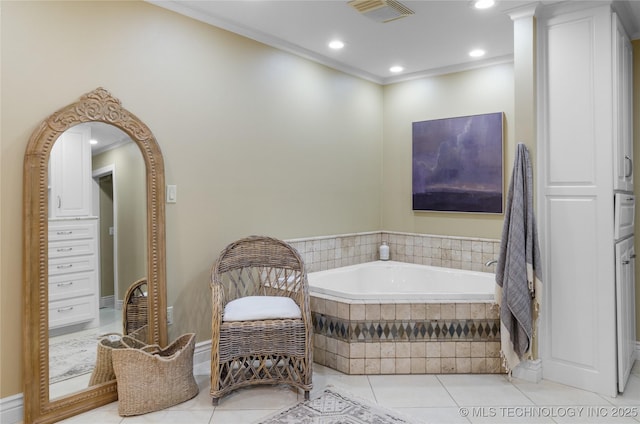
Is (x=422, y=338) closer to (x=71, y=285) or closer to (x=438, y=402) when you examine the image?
(x=438, y=402)

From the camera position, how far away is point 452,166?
4.23 metres

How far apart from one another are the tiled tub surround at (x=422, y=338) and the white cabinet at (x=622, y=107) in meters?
1.19

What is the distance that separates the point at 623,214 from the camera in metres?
2.80

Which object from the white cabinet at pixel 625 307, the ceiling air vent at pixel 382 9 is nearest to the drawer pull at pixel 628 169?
the white cabinet at pixel 625 307

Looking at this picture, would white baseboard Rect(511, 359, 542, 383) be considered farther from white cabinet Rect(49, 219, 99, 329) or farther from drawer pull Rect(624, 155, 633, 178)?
white cabinet Rect(49, 219, 99, 329)

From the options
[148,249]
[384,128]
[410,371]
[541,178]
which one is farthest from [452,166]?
[148,249]

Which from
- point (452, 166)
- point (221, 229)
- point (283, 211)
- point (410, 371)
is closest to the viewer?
→ point (410, 371)

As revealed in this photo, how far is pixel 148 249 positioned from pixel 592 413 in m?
2.71

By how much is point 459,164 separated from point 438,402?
2.29m

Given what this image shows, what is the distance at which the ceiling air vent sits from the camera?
278 cm

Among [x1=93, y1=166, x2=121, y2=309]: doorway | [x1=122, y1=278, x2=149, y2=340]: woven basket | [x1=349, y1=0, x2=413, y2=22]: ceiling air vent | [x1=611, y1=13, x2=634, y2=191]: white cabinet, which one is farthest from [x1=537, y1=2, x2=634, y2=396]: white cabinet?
[x1=93, y1=166, x2=121, y2=309]: doorway

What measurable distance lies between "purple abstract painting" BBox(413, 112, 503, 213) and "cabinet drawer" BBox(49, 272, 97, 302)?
3007mm

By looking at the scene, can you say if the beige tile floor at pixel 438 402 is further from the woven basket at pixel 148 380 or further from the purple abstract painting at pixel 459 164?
the purple abstract painting at pixel 459 164

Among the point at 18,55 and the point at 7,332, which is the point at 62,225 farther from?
the point at 18,55
